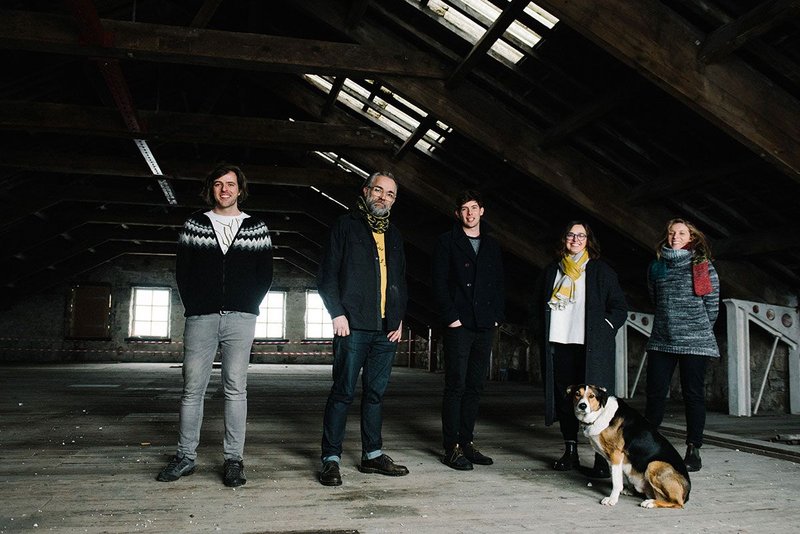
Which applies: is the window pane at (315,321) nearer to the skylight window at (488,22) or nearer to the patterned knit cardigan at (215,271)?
the skylight window at (488,22)

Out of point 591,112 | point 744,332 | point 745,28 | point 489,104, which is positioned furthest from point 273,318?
point 745,28

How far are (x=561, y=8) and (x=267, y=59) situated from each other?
2149mm

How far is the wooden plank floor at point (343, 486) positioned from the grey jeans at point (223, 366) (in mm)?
176

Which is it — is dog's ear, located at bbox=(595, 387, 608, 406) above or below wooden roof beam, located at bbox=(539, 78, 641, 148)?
below

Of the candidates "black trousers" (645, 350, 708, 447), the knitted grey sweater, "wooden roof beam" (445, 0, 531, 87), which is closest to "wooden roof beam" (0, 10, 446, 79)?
"wooden roof beam" (445, 0, 531, 87)

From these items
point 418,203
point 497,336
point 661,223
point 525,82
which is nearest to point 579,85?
point 525,82

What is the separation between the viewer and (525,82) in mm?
4746

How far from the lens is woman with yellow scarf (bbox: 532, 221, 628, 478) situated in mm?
2877

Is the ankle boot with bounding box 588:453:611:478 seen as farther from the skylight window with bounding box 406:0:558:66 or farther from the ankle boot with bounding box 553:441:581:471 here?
the skylight window with bounding box 406:0:558:66

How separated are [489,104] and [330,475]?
11.2 feet

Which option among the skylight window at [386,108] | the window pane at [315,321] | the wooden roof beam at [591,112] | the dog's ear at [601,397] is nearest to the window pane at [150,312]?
the window pane at [315,321]

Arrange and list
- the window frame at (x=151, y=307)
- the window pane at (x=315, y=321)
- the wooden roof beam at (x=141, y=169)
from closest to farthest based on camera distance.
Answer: the wooden roof beam at (x=141, y=169) < the window frame at (x=151, y=307) < the window pane at (x=315, y=321)

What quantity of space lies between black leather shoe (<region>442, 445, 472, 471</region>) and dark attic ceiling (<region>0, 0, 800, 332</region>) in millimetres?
2125

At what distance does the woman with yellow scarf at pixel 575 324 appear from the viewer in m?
2.88
